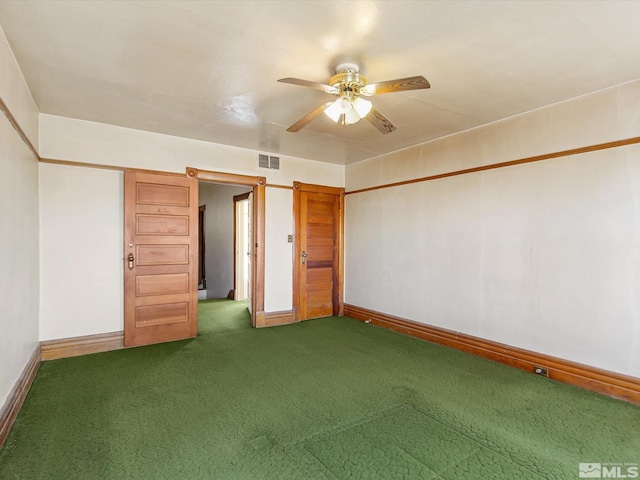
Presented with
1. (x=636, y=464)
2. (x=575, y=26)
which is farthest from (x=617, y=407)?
(x=575, y=26)

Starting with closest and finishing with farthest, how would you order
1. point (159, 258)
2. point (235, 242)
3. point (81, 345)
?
point (81, 345) → point (159, 258) → point (235, 242)

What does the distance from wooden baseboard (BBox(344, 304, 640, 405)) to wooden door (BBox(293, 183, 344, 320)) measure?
1.16 metres

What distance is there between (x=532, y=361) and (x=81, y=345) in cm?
472

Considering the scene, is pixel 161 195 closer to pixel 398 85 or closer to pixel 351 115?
pixel 351 115

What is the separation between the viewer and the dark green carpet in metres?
1.91

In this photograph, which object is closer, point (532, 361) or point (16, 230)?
point (16, 230)

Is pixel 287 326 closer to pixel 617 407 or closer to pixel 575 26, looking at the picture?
pixel 617 407

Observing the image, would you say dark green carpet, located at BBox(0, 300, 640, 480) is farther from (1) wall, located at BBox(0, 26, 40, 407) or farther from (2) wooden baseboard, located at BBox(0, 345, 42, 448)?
(1) wall, located at BBox(0, 26, 40, 407)

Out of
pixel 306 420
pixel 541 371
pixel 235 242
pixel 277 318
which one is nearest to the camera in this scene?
pixel 306 420

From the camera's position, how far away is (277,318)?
5121 millimetres

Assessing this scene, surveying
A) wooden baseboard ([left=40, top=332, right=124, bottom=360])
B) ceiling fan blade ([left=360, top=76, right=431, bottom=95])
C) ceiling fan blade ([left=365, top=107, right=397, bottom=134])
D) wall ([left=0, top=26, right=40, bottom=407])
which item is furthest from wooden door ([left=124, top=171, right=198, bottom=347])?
ceiling fan blade ([left=360, top=76, right=431, bottom=95])

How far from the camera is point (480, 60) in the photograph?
7.98 feet

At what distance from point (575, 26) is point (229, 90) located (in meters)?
2.51

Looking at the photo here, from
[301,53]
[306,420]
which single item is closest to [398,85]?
[301,53]
